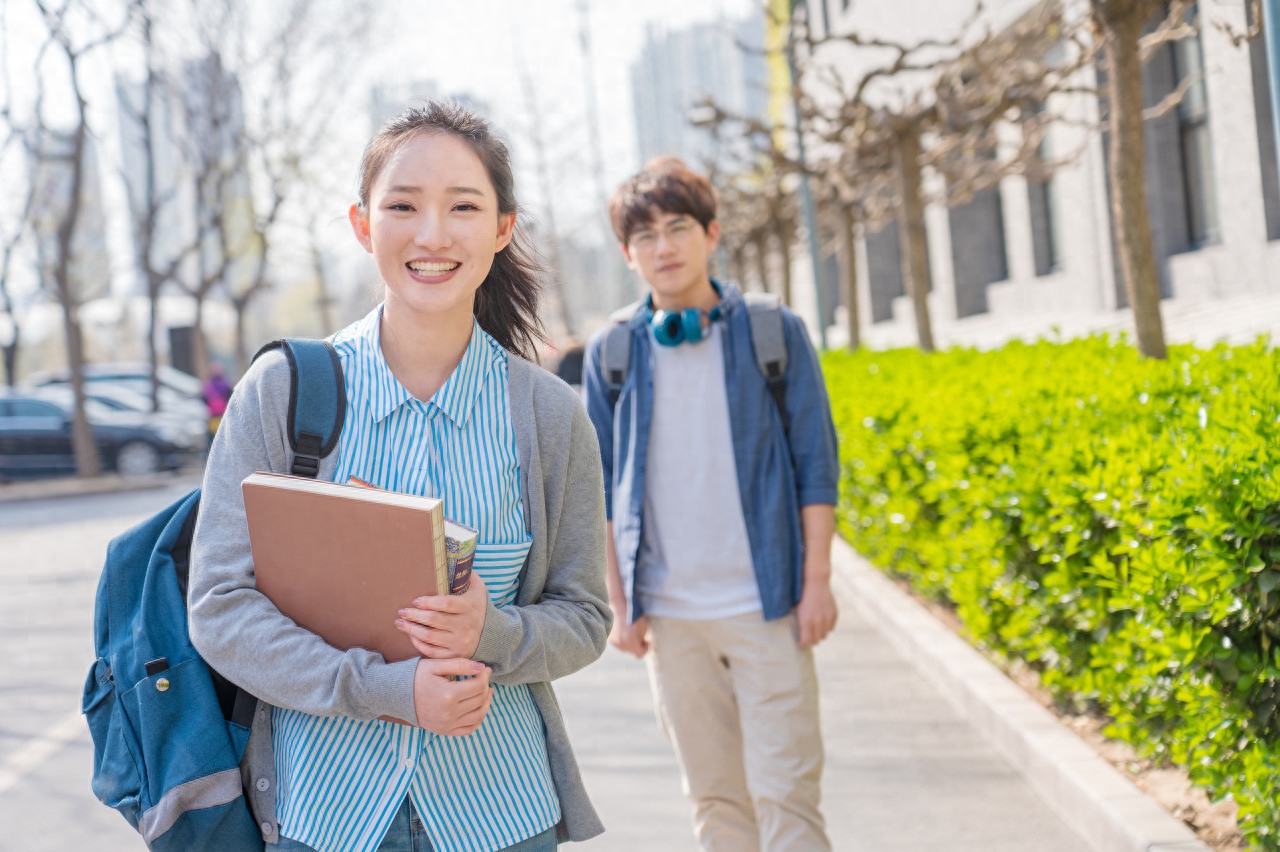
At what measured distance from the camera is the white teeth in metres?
2.10

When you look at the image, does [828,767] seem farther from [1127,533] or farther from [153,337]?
[153,337]

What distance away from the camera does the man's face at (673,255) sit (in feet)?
11.9

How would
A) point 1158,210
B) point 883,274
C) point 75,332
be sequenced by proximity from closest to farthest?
point 1158,210, point 75,332, point 883,274

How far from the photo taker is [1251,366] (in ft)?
16.5

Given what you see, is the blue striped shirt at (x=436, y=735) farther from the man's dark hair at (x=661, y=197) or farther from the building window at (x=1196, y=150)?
the building window at (x=1196, y=150)

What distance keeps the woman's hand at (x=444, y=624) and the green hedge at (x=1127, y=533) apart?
2.03m

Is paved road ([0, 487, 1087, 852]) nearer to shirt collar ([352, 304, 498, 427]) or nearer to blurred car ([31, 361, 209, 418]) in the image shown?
shirt collar ([352, 304, 498, 427])

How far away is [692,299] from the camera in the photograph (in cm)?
367

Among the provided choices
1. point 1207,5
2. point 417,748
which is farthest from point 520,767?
point 1207,5

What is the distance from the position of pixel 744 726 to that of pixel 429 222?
1984 millimetres

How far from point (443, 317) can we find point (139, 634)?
699 millimetres

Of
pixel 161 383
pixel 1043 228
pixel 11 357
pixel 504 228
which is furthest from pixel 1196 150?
pixel 11 357

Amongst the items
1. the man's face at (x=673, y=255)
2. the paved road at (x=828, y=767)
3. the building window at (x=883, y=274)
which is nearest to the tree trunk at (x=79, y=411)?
the paved road at (x=828, y=767)

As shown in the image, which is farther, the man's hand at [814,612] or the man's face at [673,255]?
the man's face at [673,255]
